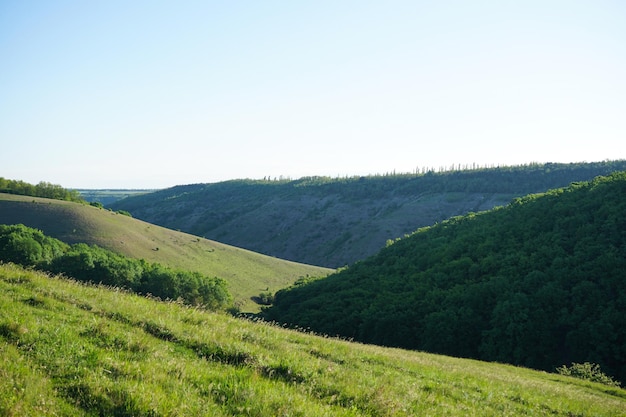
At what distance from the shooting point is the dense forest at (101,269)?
52.2 meters

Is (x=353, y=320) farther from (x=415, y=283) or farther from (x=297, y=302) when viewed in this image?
(x=297, y=302)

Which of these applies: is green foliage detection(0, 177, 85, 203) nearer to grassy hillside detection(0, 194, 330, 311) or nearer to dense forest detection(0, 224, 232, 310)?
grassy hillside detection(0, 194, 330, 311)

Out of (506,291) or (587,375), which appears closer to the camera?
(587,375)

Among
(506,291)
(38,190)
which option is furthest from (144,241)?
(506,291)

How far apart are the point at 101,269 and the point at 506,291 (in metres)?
49.2

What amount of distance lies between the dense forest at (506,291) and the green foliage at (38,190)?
75.5 m

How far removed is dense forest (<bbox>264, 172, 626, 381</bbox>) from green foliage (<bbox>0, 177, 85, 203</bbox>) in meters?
75.5

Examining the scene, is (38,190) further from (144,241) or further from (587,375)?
(587,375)

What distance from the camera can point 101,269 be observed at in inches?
2192

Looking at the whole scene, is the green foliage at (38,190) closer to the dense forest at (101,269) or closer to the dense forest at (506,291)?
the dense forest at (101,269)

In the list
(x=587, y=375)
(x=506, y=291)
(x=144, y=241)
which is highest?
(x=144, y=241)

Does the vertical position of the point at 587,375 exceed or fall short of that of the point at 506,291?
it falls short

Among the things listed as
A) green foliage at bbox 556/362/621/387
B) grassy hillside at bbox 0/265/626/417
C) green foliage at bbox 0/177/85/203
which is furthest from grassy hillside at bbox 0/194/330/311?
grassy hillside at bbox 0/265/626/417

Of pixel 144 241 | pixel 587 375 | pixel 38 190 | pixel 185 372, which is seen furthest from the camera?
pixel 38 190
